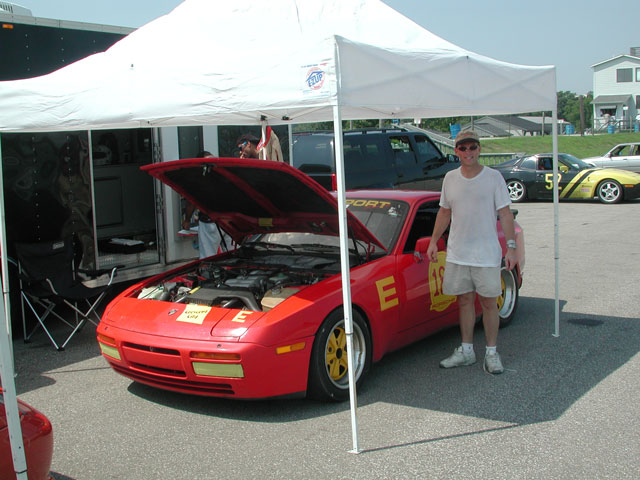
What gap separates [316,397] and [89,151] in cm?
403

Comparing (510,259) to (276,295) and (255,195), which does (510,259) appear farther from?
(255,195)

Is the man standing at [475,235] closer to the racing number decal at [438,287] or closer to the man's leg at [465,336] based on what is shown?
the man's leg at [465,336]

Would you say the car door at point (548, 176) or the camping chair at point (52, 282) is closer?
the camping chair at point (52, 282)

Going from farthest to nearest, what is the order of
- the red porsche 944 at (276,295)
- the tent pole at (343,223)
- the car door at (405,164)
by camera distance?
the car door at (405,164) → the red porsche 944 at (276,295) → the tent pole at (343,223)

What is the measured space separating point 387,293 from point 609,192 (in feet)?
49.2

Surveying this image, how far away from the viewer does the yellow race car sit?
17.9m

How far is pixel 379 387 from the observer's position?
499cm

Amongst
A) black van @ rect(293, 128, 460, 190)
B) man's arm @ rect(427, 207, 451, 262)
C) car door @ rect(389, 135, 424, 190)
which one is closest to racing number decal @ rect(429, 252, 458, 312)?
man's arm @ rect(427, 207, 451, 262)

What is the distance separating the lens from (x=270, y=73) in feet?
13.7

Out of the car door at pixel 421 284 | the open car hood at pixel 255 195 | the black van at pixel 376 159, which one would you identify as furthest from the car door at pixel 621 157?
the open car hood at pixel 255 195

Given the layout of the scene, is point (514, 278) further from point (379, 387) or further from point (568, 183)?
point (568, 183)

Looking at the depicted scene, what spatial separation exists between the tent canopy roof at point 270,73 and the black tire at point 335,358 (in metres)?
1.49

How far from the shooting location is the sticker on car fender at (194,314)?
451 cm

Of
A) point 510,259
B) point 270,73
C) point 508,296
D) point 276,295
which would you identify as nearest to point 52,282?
point 276,295
